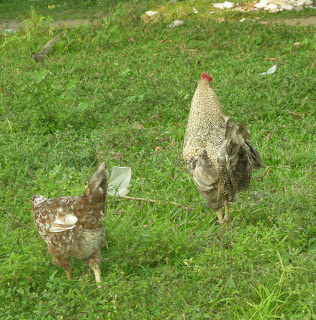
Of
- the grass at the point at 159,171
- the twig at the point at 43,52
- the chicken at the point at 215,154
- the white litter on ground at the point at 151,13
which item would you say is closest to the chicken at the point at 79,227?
the grass at the point at 159,171

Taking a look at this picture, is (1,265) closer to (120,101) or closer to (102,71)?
(120,101)

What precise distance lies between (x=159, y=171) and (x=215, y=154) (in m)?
1.18

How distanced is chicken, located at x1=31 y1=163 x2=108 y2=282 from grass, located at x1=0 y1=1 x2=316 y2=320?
16cm

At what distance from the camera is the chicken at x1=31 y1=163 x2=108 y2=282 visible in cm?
355

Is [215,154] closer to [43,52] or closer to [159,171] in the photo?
[159,171]

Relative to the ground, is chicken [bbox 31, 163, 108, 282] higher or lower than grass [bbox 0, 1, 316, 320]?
higher

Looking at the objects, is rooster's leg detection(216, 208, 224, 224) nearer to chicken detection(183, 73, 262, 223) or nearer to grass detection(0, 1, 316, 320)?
chicken detection(183, 73, 262, 223)

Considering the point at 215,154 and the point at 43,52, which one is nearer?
the point at 215,154

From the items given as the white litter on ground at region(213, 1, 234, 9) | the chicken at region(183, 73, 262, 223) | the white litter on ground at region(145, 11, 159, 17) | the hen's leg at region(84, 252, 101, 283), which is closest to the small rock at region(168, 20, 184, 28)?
the white litter on ground at region(145, 11, 159, 17)

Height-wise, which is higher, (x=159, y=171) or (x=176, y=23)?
(x=159, y=171)

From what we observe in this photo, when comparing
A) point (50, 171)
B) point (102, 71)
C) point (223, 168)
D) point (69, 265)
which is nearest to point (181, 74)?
point (102, 71)

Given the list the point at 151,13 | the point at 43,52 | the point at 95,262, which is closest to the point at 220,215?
the point at 95,262

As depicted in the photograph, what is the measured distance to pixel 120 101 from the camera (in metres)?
7.05

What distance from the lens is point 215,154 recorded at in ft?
13.6
